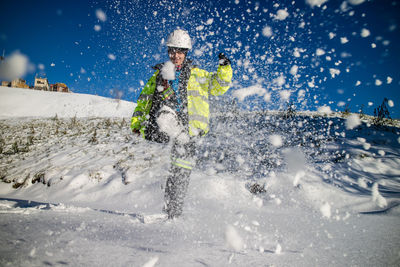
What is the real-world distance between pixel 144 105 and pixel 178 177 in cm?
108

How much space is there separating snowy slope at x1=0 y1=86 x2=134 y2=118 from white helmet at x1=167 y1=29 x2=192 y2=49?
71.5ft

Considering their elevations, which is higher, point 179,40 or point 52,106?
point 52,106

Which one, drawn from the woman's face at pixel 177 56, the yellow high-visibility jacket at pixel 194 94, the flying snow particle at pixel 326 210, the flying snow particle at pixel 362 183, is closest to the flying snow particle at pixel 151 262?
the yellow high-visibility jacket at pixel 194 94

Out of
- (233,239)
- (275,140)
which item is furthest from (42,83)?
(233,239)

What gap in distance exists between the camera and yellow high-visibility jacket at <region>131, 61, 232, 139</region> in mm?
2418

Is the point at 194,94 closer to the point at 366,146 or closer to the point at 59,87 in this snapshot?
the point at 366,146

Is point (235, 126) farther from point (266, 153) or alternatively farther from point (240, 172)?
point (240, 172)

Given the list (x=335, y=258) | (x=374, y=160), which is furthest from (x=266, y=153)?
(x=335, y=258)

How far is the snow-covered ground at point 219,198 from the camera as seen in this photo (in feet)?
4.66

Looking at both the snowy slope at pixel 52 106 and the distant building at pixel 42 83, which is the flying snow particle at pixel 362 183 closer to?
the snowy slope at pixel 52 106

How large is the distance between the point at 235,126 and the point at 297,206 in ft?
18.8

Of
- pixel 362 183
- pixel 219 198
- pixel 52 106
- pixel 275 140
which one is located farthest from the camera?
pixel 52 106

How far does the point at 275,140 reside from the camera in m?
6.67

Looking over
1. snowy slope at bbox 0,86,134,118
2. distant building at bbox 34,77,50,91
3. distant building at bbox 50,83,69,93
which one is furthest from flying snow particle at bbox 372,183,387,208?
distant building at bbox 34,77,50,91
